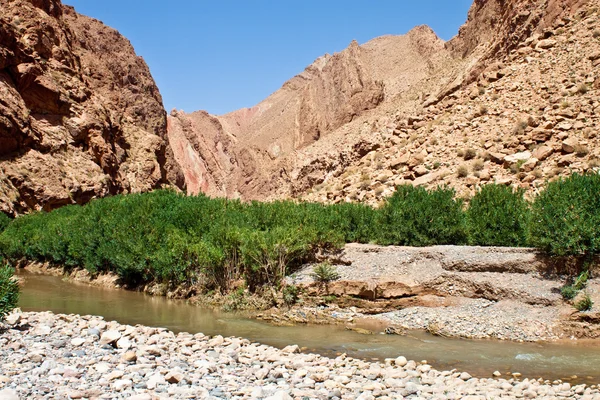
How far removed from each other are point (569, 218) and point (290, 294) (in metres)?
7.43

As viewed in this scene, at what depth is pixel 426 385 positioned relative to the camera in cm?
786

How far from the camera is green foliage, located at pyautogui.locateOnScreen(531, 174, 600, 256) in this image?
12.6 meters

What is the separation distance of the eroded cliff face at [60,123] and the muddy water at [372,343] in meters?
21.4

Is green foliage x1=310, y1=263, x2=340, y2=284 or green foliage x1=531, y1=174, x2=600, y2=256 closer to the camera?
green foliage x1=531, y1=174, x2=600, y2=256

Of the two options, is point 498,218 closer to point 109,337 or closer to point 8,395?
point 109,337

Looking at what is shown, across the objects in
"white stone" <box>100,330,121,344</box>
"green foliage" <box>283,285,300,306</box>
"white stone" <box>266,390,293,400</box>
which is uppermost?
"green foliage" <box>283,285,300,306</box>

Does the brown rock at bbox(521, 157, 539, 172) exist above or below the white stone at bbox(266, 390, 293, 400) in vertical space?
above

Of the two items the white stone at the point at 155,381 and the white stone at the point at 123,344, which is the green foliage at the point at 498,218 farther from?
the white stone at the point at 155,381

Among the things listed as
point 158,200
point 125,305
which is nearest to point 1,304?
point 125,305

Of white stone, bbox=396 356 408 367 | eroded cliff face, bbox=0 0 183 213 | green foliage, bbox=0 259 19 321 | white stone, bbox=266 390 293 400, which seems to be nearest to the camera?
white stone, bbox=266 390 293 400

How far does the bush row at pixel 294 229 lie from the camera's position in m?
13.4

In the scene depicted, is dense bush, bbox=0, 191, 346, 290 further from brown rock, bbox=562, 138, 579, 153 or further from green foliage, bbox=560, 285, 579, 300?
brown rock, bbox=562, 138, 579, 153

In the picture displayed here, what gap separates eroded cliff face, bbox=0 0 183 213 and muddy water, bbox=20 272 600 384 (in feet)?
70.1

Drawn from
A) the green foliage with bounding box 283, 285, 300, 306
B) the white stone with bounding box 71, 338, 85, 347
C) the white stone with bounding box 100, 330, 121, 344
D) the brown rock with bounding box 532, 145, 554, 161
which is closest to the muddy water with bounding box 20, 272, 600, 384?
the green foliage with bounding box 283, 285, 300, 306
